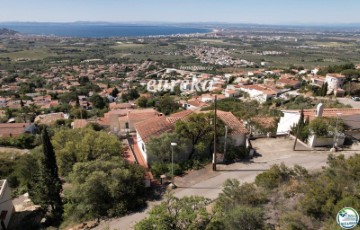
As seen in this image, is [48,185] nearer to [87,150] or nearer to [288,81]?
[87,150]

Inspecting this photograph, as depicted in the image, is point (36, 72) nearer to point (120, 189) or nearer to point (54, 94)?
point (54, 94)

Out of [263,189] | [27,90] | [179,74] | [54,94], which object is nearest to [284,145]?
[263,189]

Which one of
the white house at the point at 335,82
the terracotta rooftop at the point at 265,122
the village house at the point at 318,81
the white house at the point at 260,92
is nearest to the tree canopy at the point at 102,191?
the terracotta rooftop at the point at 265,122

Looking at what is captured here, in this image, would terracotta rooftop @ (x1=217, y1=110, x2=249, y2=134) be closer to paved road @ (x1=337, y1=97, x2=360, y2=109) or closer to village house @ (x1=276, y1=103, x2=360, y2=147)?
village house @ (x1=276, y1=103, x2=360, y2=147)

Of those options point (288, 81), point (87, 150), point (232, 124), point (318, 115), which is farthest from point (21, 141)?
point (288, 81)

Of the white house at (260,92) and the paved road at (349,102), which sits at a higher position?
the paved road at (349,102)

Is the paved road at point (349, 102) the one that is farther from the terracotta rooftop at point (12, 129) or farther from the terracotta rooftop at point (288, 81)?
the terracotta rooftop at point (12, 129)
